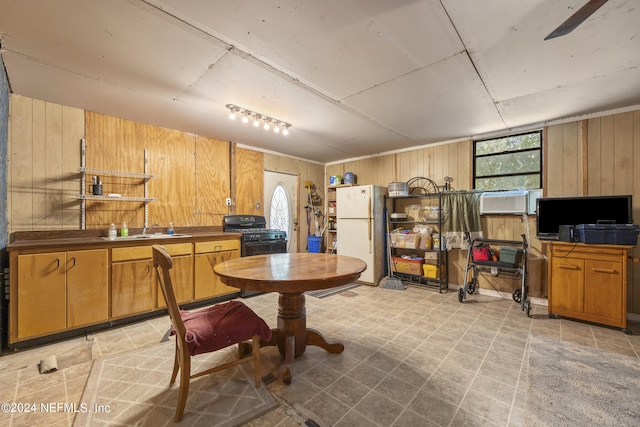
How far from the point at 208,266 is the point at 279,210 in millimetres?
2049

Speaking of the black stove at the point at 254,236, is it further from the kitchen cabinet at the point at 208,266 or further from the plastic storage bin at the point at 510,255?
the plastic storage bin at the point at 510,255

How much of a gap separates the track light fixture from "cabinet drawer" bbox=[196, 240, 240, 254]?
1.68 metres

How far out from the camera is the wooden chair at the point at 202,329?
146 centimetres

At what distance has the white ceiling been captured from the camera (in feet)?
5.31

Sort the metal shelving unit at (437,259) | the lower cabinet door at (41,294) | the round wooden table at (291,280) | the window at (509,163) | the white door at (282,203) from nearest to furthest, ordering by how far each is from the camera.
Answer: the round wooden table at (291,280) < the lower cabinet door at (41,294) < the window at (509,163) < the metal shelving unit at (437,259) < the white door at (282,203)

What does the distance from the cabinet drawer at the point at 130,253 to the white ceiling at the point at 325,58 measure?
1.64m

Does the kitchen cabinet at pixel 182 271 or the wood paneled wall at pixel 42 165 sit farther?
the kitchen cabinet at pixel 182 271

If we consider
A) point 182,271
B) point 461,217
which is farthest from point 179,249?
point 461,217

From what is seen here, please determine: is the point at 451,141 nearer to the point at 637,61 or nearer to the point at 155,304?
the point at 637,61

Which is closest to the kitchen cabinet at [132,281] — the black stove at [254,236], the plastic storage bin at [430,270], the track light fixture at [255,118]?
the black stove at [254,236]

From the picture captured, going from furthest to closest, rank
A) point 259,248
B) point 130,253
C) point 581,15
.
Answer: point 259,248
point 130,253
point 581,15

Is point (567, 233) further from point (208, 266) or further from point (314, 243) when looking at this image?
A: point (208, 266)

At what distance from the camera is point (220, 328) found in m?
1.61

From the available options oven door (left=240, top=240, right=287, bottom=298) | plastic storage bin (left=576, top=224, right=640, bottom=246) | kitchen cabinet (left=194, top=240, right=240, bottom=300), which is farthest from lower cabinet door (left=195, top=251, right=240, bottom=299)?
plastic storage bin (left=576, top=224, right=640, bottom=246)
